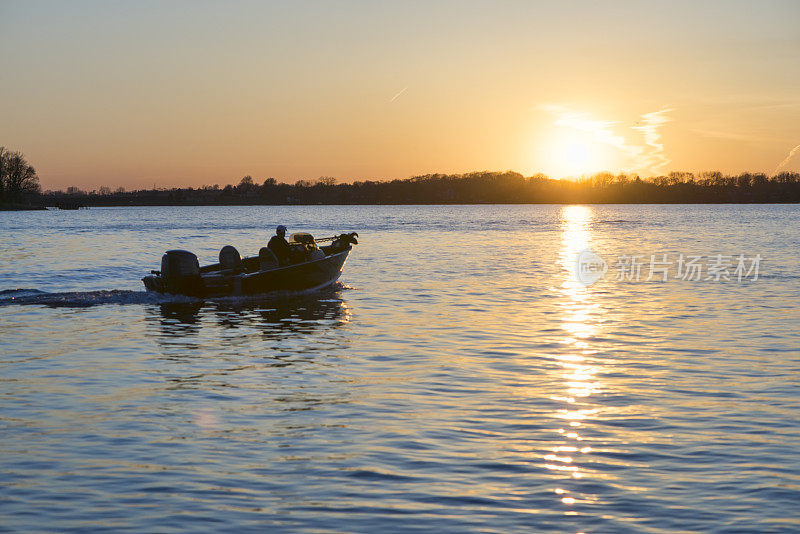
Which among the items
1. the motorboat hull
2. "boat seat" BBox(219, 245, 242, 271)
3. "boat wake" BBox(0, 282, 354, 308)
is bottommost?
"boat wake" BBox(0, 282, 354, 308)

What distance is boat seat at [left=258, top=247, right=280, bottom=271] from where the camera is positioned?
2884 cm

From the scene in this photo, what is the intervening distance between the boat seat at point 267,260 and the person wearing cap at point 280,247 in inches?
15.2

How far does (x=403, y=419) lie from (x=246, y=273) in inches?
764

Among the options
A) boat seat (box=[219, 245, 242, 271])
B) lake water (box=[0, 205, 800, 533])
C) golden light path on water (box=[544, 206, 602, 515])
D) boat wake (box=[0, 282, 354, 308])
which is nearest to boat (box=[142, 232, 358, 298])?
boat seat (box=[219, 245, 242, 271])

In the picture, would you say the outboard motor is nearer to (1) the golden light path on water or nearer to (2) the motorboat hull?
(2) the motorboat hull

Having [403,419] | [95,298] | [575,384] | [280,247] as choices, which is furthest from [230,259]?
[403,419]

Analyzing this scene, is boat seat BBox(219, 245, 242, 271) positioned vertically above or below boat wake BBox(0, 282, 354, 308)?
above

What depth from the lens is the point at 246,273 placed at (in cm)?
3022

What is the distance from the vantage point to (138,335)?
68.5ft

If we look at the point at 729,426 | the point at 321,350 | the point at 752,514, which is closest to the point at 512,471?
the point at 752,514

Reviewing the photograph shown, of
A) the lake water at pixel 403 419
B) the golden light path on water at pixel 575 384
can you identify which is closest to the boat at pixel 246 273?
the lake water at pixel 403 419

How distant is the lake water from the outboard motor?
109 cm

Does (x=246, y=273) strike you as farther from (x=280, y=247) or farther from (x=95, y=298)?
(x=95, y=298)

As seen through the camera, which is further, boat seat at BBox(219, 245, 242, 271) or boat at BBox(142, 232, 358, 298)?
boat seat at BBox(219, 245, 242, 271)
